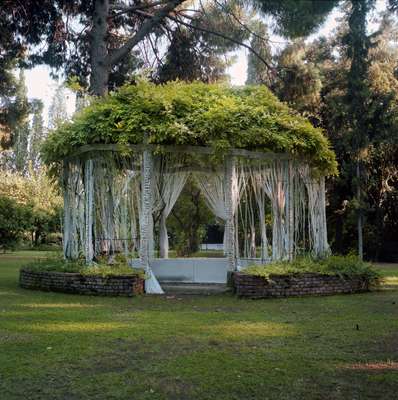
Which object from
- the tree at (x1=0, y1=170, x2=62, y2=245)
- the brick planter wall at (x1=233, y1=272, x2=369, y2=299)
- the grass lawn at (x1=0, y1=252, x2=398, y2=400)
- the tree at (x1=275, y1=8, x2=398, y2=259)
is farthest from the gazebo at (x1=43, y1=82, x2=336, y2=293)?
the tree at (x1=0, y1=170, x2=62, y2=245)

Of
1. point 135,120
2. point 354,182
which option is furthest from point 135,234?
point 354,182

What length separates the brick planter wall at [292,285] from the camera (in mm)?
10633

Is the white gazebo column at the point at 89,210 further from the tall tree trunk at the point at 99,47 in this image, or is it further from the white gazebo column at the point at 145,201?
the tall tree trunk at the point at 99,47

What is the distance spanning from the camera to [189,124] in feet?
37.5

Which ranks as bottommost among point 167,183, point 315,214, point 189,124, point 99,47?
point 315,214

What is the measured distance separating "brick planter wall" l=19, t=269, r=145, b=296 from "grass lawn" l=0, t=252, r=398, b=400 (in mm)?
878

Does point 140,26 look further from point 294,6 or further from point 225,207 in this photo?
point 294,6

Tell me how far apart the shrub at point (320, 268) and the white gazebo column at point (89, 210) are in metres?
3.30

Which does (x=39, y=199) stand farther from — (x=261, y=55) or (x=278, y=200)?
(x=278, y=200)

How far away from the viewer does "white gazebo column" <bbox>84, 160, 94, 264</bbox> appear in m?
11.8

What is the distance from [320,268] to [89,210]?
4953 millimetres

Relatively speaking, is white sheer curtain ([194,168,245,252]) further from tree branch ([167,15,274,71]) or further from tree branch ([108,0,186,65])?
tree branch ([167,15,274,71])

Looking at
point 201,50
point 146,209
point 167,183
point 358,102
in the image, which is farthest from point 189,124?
point 358,102

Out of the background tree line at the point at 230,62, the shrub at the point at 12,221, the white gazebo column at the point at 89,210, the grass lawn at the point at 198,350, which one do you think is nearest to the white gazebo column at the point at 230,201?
the grass lawn at the point at 198,350
